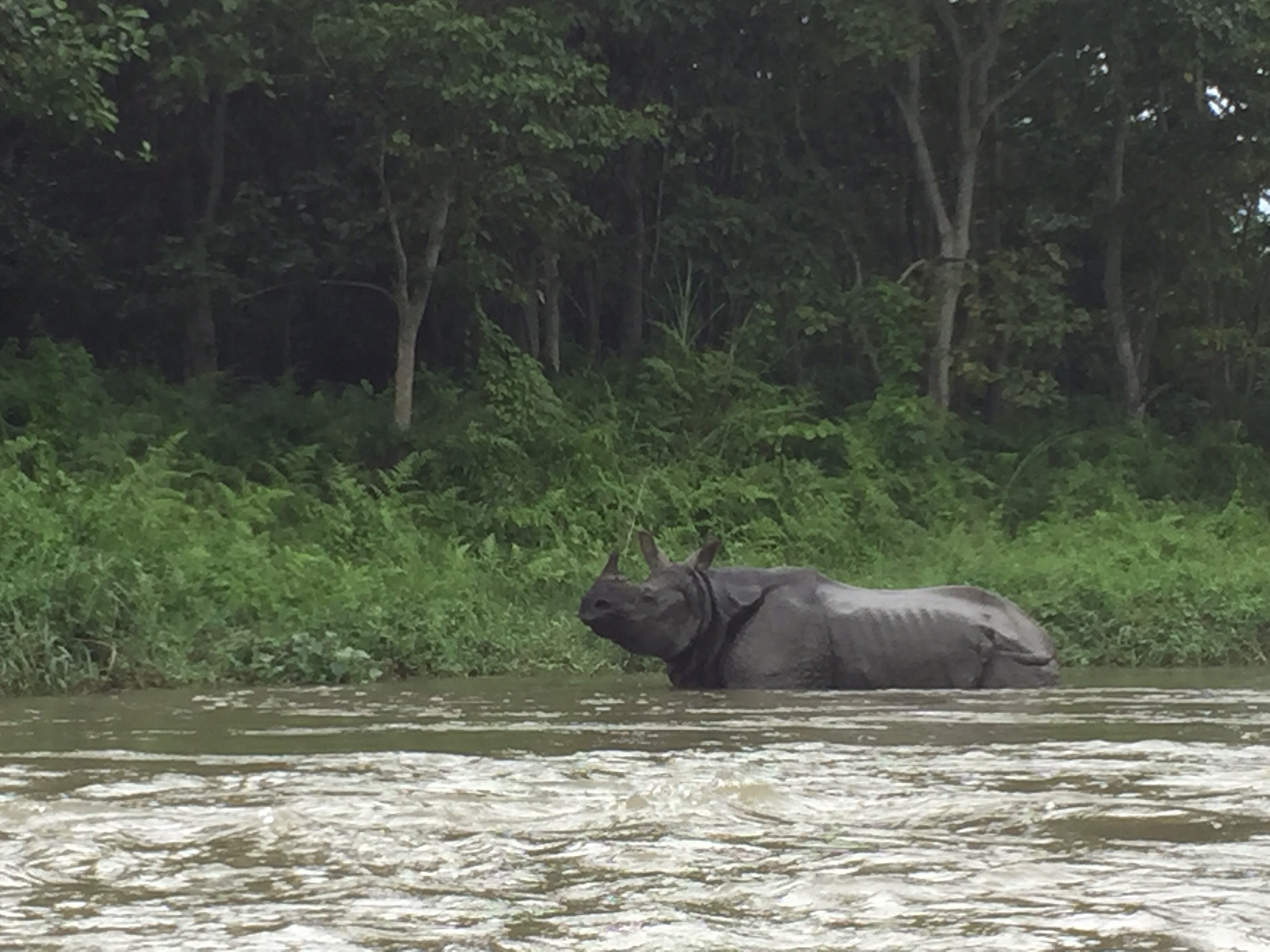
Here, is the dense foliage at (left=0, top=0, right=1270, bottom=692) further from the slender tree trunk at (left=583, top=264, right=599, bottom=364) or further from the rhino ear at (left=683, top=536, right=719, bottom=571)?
the rhino ear at (left=683, top=536, right=719, bottom=571)

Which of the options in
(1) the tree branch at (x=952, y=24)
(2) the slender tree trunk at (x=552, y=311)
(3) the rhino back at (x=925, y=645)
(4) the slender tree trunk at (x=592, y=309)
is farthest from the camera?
(4) the slender tree trunk at (x=592, y=309)

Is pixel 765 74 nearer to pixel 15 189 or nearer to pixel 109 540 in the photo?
pixel 15 189

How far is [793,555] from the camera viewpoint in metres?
17.5

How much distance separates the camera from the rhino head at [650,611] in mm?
11438

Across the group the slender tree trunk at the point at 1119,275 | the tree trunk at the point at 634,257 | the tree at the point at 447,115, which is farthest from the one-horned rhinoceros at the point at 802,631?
the slender tree trunk at the point at 1119,275

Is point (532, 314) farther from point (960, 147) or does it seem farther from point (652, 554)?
point (652, 554)

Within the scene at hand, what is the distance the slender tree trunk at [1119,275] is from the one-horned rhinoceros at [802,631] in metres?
14.4

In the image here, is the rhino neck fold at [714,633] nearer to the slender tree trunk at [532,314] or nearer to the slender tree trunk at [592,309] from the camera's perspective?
the slender tree trunk at [532,314]

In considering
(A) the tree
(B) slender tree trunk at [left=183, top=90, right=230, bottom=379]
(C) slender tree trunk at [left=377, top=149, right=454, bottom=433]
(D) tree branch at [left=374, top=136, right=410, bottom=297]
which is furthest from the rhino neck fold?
(B) slender tree trunk at [left=183, top=90, right=230, bottom=379]

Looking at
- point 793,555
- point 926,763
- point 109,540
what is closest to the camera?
point 926,763

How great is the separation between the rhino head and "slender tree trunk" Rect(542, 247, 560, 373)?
11.7 meters

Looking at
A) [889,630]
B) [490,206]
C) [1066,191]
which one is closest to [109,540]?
[889,630]

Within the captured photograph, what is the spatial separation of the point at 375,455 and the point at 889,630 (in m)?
9.51

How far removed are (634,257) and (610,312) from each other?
217cm
